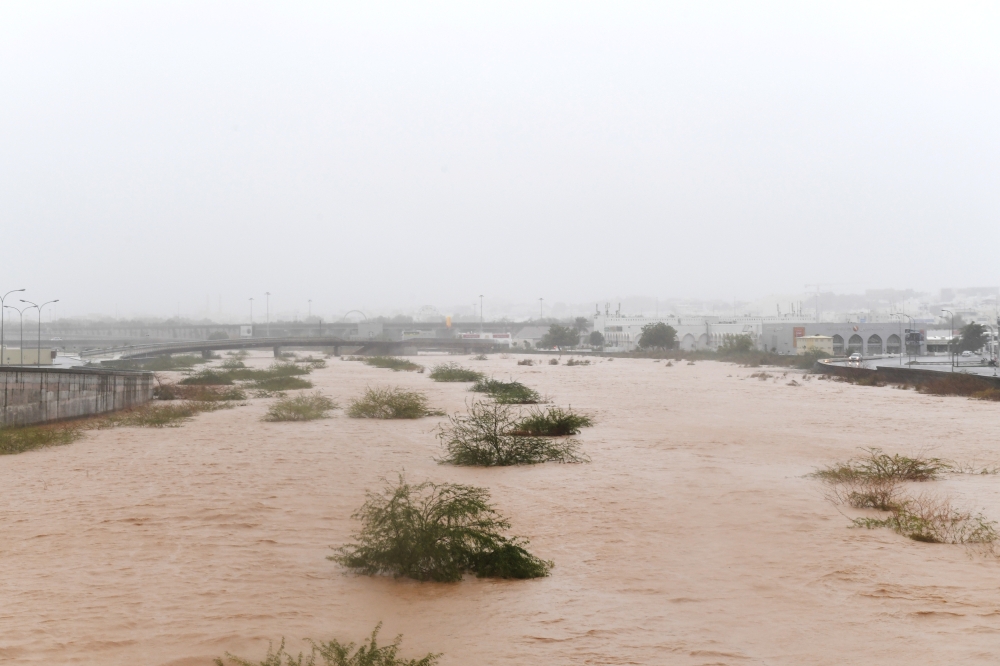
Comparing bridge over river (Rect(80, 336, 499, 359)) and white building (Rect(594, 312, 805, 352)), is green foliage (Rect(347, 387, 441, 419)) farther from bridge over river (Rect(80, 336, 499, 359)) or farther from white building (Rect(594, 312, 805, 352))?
white building (Rect(594, 312, 805, 352))

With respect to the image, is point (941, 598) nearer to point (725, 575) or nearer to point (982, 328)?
point (725, 575)

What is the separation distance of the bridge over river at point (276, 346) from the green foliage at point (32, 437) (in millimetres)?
50116

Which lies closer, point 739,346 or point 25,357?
point 25,357

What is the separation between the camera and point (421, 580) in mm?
8477

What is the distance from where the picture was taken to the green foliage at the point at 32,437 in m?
18.0

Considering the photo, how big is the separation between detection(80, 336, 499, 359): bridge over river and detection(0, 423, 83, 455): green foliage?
164 ft

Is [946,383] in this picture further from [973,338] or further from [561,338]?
[561,338]

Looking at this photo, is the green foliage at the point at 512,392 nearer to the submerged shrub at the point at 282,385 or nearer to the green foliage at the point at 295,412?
the green foliage at the point at 295,412

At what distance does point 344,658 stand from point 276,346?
315ft

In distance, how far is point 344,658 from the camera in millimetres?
5941

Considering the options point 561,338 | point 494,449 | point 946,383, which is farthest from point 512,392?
point 561,338

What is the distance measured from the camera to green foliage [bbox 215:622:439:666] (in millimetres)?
5840

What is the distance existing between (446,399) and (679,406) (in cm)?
938

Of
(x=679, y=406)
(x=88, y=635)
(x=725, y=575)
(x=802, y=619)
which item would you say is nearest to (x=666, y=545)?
(x=725, y=575)
